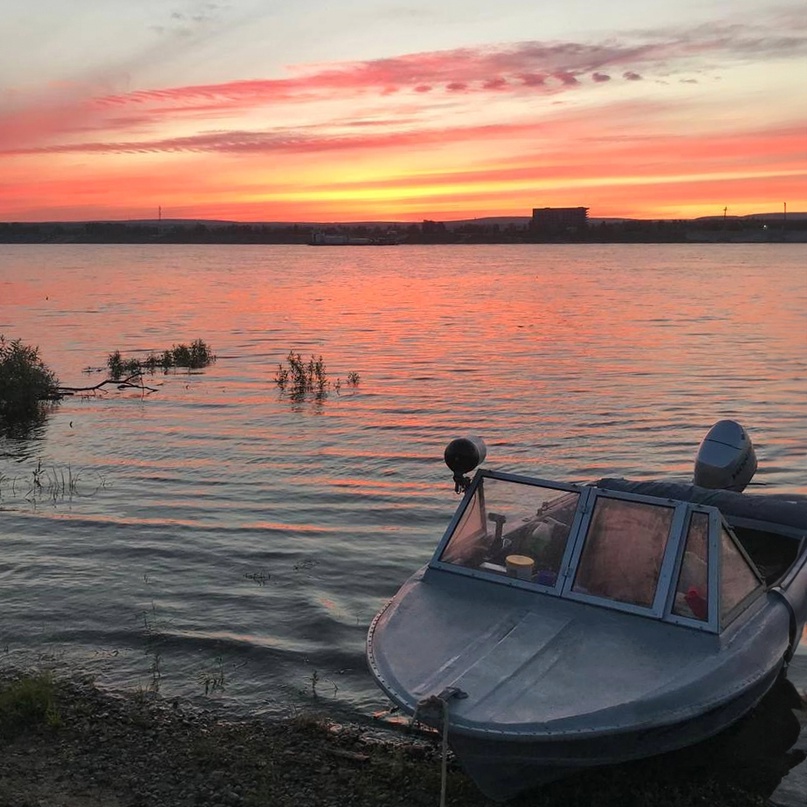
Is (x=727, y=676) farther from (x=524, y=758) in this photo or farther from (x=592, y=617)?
(x=524, y=758)

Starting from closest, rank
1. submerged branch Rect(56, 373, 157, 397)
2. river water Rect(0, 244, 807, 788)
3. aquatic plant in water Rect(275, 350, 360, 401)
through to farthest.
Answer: river water Rect(0, 244, 807, 788)
submerged branch Rect(56, 373, 157, 397)
aquatic plant in water Rect(275, 350, 360, 401)

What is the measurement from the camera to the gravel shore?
764 cm

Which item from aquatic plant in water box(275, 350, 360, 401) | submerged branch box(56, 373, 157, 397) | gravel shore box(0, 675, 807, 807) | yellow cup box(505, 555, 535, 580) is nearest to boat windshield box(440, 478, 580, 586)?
yellow cup box(505, 555, 535, 580)

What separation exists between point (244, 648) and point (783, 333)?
43.7m

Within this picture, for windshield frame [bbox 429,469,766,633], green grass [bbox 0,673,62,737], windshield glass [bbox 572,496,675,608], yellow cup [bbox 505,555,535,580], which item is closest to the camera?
windshield frame [bbox 429,469,766,633]

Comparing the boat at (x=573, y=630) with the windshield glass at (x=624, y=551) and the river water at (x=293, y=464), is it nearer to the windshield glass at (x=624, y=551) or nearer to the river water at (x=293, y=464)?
the windshield glass at (x=624, y=551)

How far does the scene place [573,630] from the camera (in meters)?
7.98

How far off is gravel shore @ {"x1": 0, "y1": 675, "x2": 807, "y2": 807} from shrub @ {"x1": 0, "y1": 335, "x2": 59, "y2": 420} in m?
18.0

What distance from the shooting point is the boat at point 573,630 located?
23.0ft

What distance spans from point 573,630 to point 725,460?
634cm

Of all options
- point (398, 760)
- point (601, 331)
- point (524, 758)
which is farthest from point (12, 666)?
point (601, 331)

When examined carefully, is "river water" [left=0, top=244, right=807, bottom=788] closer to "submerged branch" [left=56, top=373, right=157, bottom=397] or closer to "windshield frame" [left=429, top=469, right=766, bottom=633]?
"submerged branch" [left=56, top=373, right=157, bottom=397]

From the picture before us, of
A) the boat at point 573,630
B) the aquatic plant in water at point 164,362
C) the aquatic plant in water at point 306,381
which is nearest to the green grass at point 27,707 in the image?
the boat at point 573,630

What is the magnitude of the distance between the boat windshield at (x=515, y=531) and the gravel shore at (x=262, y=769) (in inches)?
72.7
